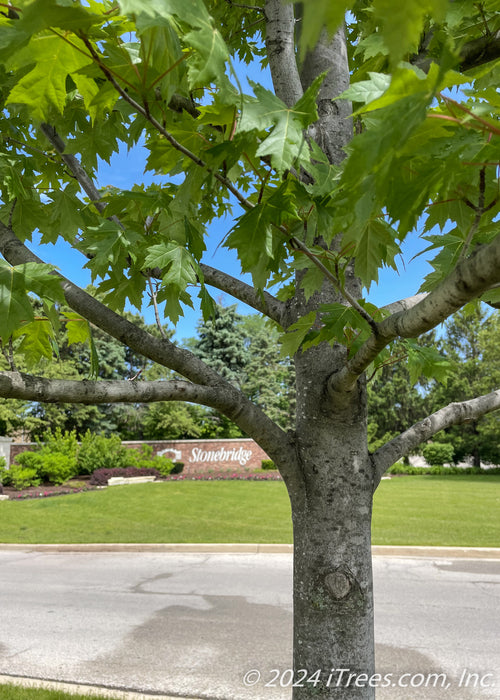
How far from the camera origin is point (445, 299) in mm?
1286

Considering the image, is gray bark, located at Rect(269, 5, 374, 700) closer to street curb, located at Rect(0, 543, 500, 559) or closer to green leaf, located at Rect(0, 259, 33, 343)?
green leaf, located at Rect(0, 259, 33, 343)

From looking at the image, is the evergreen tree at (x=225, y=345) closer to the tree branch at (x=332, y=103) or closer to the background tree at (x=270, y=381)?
the background tree at (x=270, y=381)

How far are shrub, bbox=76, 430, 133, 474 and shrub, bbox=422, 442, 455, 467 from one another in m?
20.8

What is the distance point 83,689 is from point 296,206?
16.3ft

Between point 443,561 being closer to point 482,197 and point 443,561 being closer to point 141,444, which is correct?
point 482,197

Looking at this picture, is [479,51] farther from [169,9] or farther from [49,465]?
[49,465]

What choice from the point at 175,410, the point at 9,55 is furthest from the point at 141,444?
the point at 9,55

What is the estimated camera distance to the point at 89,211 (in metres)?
2.85

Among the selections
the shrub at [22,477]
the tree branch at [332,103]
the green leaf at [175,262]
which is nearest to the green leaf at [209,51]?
the green leaf at [175,262]

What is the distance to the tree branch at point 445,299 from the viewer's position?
1.08 metres

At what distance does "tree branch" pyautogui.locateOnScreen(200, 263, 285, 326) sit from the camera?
9.07 feet

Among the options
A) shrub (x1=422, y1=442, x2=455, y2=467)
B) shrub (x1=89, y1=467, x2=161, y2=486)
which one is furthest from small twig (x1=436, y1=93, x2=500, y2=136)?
shrub (x1=422, y1=442, x2=455, y2=467)

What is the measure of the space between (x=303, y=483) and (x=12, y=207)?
6.51ft

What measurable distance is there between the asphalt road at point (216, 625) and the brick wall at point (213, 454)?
55.9 ft
